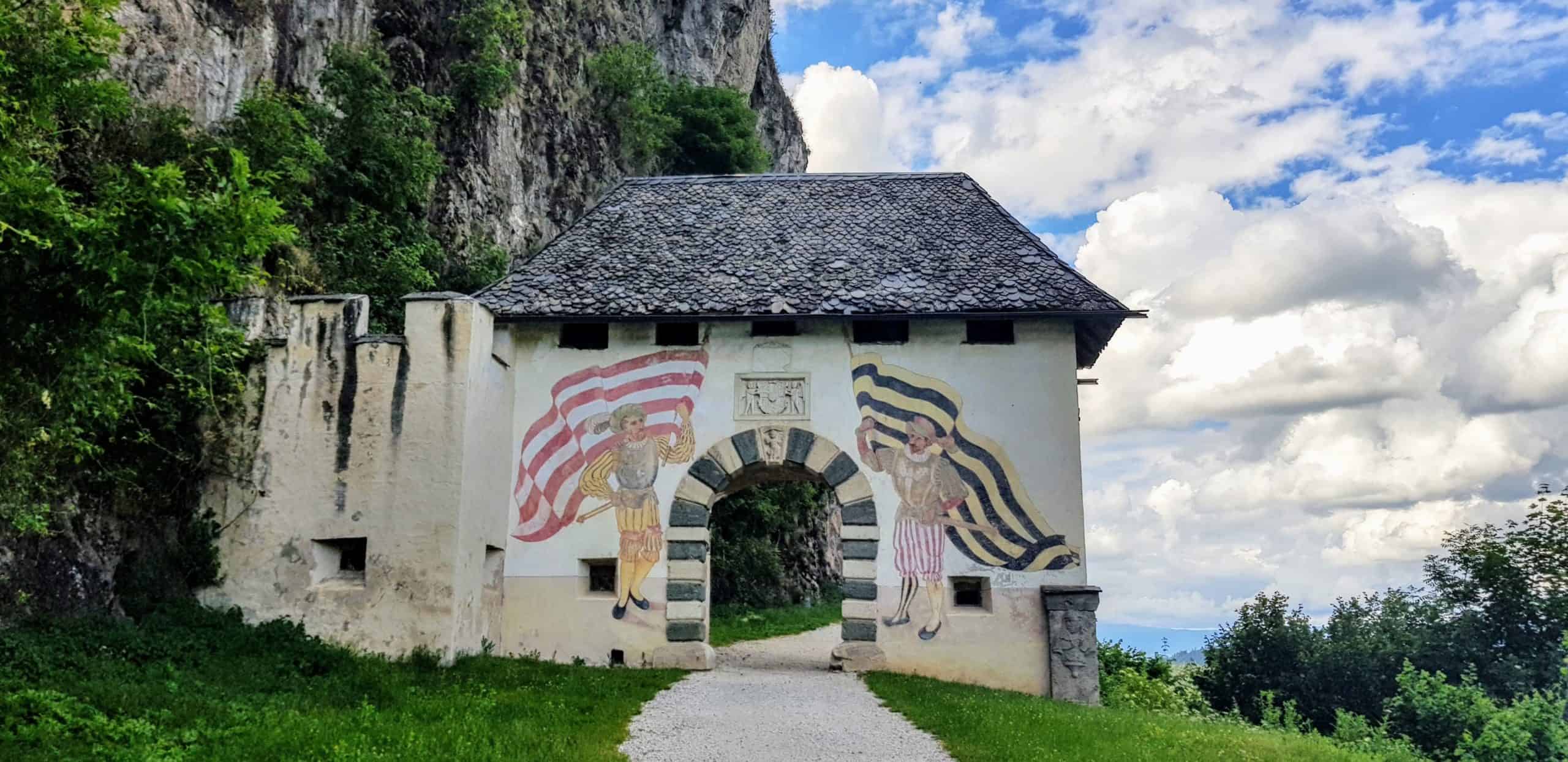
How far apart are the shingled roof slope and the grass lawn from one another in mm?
5868

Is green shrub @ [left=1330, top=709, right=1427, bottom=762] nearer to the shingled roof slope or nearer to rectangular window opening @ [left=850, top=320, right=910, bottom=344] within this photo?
the shingled roof slope

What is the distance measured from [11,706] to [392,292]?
10885 millimetres

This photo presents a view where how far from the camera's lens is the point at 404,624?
572 inches

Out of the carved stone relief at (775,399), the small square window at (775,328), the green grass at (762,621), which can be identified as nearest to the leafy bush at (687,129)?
the green grass at (762,621)

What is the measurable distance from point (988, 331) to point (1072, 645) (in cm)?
496

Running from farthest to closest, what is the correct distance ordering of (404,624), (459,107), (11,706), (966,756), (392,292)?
(459,107) < (392,292) < (404,624) < (966,756) < (11,706)

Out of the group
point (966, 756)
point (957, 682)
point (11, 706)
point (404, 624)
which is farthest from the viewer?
point (957, 682)

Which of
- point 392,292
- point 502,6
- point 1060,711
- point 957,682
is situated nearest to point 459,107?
point 502,6

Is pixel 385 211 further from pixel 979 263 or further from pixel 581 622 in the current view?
pixel 979 263

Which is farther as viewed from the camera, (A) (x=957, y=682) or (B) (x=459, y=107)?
(B) (x=459, y=107)

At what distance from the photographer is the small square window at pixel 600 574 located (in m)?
16.6

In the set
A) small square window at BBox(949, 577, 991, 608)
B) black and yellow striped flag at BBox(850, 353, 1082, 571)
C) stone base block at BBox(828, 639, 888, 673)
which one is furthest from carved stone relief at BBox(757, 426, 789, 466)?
small square window at BBox(949, 577, 991, 608)

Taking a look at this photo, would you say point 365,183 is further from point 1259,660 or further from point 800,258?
point 1259,660

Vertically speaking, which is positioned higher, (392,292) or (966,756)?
(392,292)
